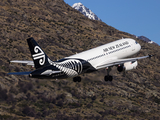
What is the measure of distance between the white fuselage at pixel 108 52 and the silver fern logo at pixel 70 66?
71.5 inches

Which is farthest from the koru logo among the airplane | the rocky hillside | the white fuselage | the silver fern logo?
the rocky hillside

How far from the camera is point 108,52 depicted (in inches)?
2603

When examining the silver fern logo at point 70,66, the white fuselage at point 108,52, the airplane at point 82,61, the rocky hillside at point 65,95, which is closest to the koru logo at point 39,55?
the airplane at point 82,61

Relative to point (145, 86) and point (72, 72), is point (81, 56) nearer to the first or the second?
point (72, 72)

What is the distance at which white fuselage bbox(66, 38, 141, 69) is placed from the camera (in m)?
61.9

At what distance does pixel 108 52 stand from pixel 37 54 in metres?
18.8

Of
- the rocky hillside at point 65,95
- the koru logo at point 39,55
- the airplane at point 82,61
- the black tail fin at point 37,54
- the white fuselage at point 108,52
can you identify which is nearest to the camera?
the black tail fin at point 37,54

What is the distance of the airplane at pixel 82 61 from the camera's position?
2073 inches

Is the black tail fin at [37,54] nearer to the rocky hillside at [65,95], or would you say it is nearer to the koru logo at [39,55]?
the koru logo at [39,55]

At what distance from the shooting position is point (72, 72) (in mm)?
58094

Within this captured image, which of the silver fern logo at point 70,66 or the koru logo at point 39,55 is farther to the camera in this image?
the silver fern logo at point 70,66

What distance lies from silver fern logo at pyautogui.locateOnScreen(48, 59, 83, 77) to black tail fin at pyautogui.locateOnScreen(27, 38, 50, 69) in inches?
69.3

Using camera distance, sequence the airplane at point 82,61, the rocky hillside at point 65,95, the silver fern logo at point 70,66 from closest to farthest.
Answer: the airplane at point 82,61
the silver fern logo at point 70,66
the rocky hillside at point 65,95

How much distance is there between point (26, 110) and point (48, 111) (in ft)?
45.4
